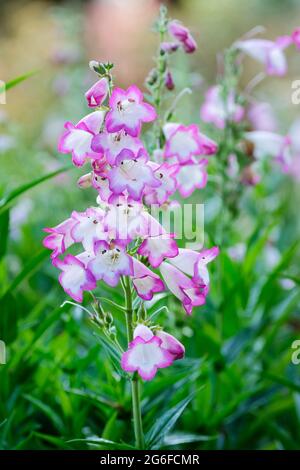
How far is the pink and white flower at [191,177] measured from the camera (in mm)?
1653

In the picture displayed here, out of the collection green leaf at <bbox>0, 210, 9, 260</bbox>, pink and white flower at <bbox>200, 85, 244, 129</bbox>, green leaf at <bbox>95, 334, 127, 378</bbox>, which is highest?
pink and white flower at <bbox>200, 85, 244, 129</bbox>

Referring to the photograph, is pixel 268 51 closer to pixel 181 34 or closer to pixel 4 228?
pixel 181 34

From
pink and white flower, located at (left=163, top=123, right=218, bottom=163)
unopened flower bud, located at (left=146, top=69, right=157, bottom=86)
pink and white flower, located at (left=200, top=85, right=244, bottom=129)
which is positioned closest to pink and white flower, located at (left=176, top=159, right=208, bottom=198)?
pink and white flower, located at (left=163, top=123, right=218, bottom=163)

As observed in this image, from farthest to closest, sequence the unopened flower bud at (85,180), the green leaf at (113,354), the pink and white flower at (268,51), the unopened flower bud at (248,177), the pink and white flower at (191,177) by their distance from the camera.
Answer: the unopened flower bud at (248,177) → the pink and white flower at (268,51) → the pink and white flower at (191,177) → the green leaf at (113,354) → the unopened flower bud at (85,180)

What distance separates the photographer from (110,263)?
3.78ft

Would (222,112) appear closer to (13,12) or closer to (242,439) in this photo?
(242,439)

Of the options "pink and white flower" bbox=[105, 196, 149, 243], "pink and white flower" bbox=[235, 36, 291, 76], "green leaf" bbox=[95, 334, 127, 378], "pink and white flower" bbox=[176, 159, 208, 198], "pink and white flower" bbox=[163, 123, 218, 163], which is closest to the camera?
"pink and white flower" bbox=[105, 196, 149, 243]

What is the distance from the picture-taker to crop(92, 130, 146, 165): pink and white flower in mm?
1148

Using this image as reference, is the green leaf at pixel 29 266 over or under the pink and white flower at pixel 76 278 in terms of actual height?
over

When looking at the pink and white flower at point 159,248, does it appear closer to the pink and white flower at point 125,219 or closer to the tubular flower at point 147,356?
the pink and white flower at point 125,219

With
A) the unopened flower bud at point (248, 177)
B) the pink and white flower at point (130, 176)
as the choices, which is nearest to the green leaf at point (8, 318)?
the pink and white flower at point (130, 176)

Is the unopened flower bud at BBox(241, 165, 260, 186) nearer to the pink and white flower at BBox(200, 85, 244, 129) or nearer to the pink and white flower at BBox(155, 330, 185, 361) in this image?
the pink and white flower at BBox(200, 85, 244, 129)

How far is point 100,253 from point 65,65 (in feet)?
8.08
